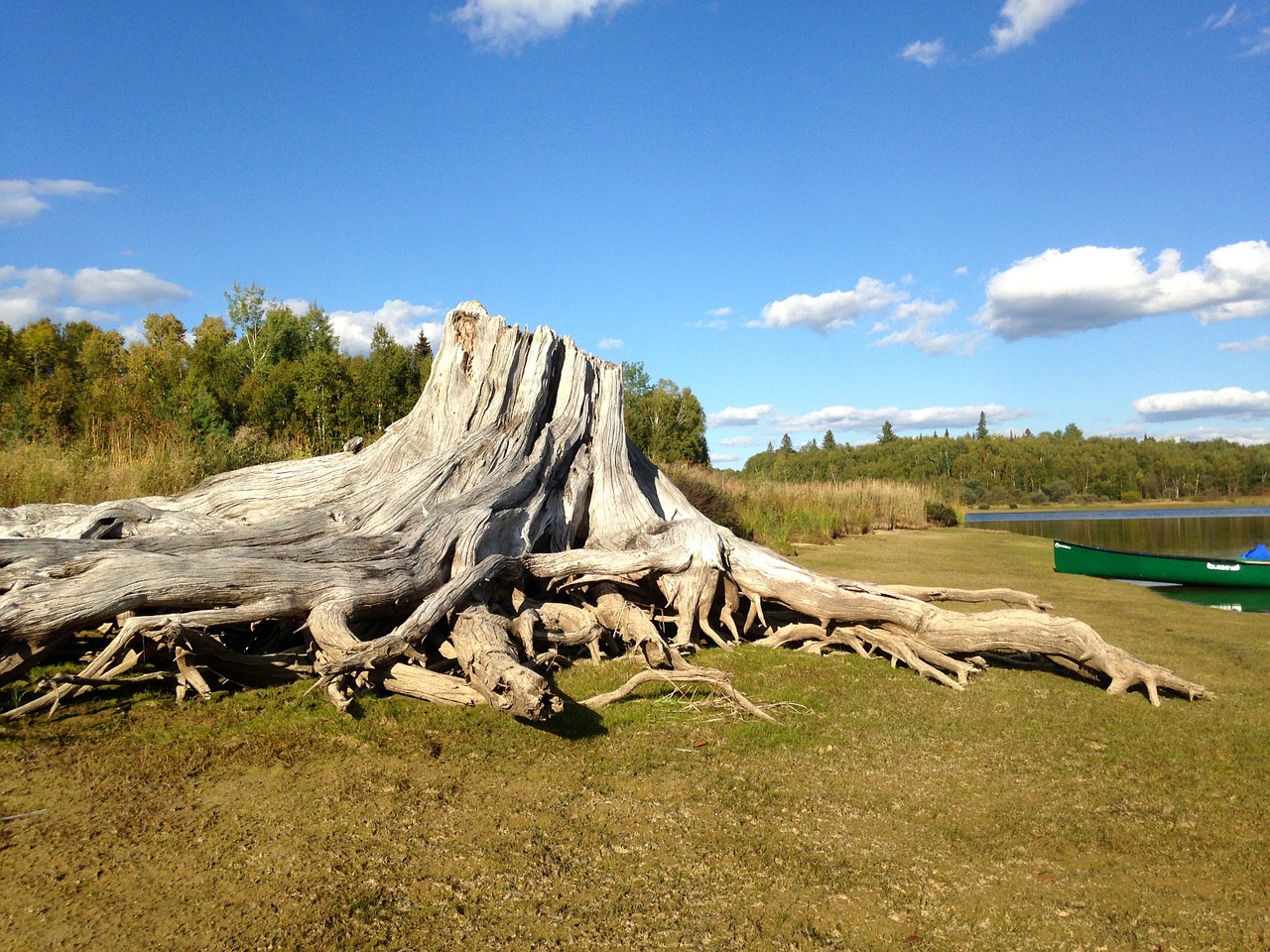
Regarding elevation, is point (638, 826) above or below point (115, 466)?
below

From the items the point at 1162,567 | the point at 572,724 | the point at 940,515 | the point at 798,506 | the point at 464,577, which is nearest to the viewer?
the point at 572,724

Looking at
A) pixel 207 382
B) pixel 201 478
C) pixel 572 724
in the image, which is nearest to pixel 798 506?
pixel 201 478

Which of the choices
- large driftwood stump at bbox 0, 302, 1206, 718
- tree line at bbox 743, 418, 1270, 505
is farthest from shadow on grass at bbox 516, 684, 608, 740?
tree line at bbox 743, 418, 1270, 505

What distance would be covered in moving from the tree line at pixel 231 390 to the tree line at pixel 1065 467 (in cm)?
2716

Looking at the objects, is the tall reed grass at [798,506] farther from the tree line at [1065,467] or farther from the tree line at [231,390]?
the tree line at [1065,467]

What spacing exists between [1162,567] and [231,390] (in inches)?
1568

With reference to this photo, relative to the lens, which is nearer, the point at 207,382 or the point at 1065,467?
the point at 207,382

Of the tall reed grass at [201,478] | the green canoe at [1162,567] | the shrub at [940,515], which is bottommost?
the green canoe at [1162,567]

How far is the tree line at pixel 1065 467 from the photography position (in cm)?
6956

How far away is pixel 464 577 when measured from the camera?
18.0ft

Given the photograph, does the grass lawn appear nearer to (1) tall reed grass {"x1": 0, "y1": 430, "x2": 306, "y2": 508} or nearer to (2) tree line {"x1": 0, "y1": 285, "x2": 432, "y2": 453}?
(1) tall reed grass {"x1": 0, "y1": 430, "x2": 306, "y2": 508}

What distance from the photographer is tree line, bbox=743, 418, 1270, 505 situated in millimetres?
69562

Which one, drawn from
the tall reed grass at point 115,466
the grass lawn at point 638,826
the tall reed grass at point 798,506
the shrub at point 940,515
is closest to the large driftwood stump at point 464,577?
the grass lawn at point 638,826

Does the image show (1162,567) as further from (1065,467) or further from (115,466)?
(1065,467)
